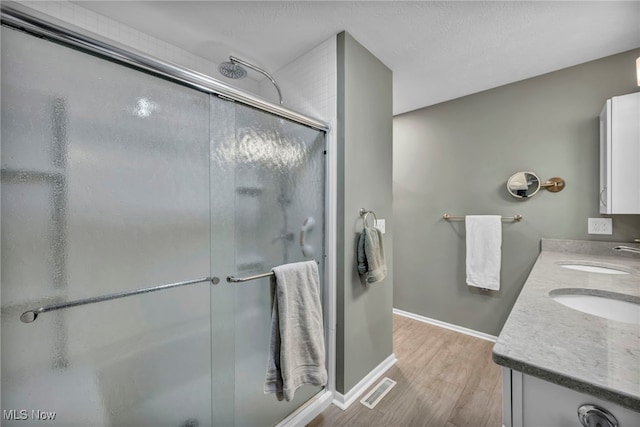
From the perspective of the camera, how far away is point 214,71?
201 centimetres

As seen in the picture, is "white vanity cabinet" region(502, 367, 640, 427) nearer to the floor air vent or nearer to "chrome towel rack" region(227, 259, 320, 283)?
"chrome towel rack" region(227, 259, 320, 283)

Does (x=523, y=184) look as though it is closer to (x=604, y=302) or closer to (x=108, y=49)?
(x=604, y=302)

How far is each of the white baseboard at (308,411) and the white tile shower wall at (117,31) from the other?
70.9 inches

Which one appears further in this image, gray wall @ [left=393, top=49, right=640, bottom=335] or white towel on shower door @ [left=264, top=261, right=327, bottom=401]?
gray wall @ [left=393, top=49, right=640, bottom=335]

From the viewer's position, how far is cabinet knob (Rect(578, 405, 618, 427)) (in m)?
0.45

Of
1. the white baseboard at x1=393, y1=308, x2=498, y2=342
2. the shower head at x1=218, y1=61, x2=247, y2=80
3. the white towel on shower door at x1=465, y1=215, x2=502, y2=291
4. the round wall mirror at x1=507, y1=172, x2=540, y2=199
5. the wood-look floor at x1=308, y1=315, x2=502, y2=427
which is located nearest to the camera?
the wood-look floor at x1=308, y1=315, x2=502, y2=427

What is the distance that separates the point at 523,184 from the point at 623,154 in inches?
23.3

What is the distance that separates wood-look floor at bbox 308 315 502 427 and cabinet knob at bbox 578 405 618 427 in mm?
1190

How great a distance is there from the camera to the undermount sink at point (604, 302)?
2.98 ft

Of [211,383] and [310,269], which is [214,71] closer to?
[310,269]

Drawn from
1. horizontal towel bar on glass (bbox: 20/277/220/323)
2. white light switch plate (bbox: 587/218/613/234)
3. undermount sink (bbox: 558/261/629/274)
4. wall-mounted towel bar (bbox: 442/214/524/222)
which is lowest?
undermount sink (bbox: 558/261/629/274)

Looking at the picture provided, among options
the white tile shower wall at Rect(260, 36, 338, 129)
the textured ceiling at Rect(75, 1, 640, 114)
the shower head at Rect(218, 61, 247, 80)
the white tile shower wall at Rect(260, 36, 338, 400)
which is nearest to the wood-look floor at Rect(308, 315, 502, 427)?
the white tile shower wall at Rect(260, 36, 338, 400)

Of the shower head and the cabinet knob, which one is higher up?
the shower head

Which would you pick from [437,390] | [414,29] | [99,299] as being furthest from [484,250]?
[99,299]
